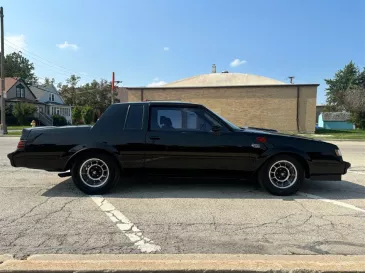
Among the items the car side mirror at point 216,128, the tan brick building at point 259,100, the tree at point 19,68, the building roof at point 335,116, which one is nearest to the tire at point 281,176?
the car side mirror at point 216,128

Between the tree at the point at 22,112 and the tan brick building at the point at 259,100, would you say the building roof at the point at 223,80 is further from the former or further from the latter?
the tree at the point at 22,112

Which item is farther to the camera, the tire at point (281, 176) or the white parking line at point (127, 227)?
the tire at point (281, 176)

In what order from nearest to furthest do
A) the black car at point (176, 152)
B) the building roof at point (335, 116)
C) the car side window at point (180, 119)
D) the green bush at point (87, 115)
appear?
the black car at point (176, 152), the car side window at point (180, 119), the green bush at point (87, 115), the building roof at point (335, 116)

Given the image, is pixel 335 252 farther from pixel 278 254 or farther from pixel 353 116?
pixel 353 116

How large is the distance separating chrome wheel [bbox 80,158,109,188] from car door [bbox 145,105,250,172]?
75 centimetres

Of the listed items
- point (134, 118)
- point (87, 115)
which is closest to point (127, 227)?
point (134, 118)

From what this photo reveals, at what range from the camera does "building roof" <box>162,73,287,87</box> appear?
3725cm

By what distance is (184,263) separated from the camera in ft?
10.4

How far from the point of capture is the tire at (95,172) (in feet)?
18.6

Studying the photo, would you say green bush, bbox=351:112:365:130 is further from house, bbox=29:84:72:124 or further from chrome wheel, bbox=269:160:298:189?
house, bbox=29:84:72:124

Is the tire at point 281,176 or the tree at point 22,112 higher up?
the tree at point 22,112

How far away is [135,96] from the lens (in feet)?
103

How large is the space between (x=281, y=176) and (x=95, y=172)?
126 inches

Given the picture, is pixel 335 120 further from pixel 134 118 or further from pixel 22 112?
pixel 134 118
